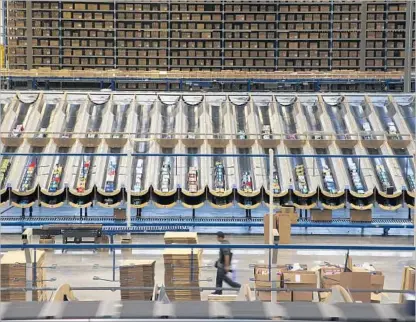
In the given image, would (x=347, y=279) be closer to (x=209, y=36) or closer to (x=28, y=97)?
(x=28, y=97)

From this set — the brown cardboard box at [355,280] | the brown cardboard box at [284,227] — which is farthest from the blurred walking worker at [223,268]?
the brown cardboard box at [284,227]

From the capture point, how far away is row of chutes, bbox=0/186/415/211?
9.17 metres

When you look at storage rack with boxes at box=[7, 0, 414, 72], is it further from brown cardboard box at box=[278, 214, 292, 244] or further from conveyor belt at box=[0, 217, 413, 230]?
brown cardboard box at box=[278, 214, 292, 244]

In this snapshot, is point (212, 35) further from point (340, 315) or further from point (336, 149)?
point (340, 315)

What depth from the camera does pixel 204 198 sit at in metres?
9.35

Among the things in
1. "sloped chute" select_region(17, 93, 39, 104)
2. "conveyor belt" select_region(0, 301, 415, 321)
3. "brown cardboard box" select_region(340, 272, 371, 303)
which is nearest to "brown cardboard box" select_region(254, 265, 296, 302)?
"brown cardboard box" select_region(340, 272, 371, 303)

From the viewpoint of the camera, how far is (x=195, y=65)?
17641 millimetres

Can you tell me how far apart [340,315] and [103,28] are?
15771mm

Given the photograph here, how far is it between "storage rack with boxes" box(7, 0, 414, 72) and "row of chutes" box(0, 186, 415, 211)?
28.2 ft

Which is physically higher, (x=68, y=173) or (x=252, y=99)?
(x=252, y=99)

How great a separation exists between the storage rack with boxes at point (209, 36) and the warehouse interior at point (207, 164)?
36 mm

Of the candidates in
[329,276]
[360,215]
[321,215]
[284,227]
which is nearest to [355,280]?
[329,276]

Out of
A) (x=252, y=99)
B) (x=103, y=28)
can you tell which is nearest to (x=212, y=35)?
(x=103, y=28)

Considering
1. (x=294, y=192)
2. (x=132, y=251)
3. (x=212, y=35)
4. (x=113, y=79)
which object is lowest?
(x=132, y=251)
